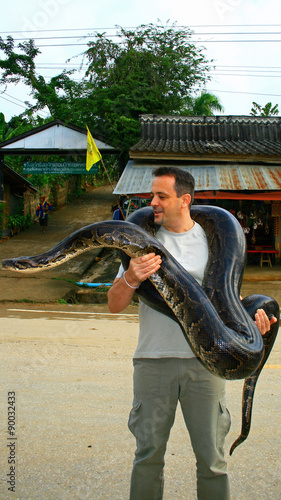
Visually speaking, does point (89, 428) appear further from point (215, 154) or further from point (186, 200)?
point (215, 154)

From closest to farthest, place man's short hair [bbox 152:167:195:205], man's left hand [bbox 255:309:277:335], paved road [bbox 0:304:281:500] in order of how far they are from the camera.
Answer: man's short hair [bbox 152:167:195:205], man's left hand [bbox 255:309:277:335], paved road [bbox 0:304:281:500]

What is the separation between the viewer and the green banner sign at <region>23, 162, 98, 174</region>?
59.4 feet

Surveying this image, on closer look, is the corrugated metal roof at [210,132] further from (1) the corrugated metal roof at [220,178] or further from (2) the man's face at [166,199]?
(2) the man's face at [166,199]

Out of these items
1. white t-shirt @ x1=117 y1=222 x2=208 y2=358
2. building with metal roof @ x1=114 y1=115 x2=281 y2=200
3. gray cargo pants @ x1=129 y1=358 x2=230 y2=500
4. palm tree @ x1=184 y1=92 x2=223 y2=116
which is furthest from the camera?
palm tree @ x1=184 y1=92 x2=223 y2=116

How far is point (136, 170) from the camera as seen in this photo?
43.3 ft

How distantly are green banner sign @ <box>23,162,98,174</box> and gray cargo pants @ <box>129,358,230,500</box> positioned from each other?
1560 cm

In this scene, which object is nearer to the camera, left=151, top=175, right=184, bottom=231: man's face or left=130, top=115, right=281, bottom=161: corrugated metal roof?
left=151, top=175, right=184, bottom=231: man's face

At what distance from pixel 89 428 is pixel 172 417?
1.74 metres

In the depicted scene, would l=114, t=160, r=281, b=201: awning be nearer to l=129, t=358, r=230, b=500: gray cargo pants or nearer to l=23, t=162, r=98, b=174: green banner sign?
l=23, t=162, r=98, b=174: green banner sign

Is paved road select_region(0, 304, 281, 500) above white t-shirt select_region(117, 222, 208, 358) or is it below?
below

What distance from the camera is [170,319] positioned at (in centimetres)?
255

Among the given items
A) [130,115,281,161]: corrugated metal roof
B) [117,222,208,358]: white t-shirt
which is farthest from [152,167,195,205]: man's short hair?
[130,115,281,161]: corrugated metal roof

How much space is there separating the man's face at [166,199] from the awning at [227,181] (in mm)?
8825

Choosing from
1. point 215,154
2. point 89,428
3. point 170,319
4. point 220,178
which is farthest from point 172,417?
point 215,154
